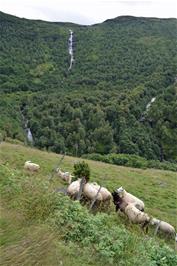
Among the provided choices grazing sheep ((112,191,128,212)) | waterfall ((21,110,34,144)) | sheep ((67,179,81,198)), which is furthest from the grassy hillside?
waterfall ((21,110,34,144))

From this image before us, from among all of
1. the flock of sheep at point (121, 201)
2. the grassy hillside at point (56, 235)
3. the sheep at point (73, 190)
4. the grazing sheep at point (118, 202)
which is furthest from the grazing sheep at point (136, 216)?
the grassy hillside at point (56, 235)

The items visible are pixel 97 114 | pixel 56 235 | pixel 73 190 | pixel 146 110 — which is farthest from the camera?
pixel 146 110

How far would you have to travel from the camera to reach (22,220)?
834 centimetres

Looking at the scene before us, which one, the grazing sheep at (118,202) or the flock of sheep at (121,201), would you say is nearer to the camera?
the flock of sheep at (121,201)

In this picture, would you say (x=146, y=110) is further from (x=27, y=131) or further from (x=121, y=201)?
(x=121, y=201)

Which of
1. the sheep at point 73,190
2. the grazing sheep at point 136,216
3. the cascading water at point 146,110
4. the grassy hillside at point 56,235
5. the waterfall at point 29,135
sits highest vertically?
the grassy hillside at point 56,235

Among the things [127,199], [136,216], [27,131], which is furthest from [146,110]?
[136,216]

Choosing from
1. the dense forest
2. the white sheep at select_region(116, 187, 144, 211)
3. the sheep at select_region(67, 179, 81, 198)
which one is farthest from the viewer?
the dense forest

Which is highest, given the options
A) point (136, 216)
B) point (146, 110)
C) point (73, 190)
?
point (73, 190)

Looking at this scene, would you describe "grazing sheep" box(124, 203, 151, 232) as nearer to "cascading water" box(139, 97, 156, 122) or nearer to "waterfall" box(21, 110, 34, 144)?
"waterfall" box(21, 110, 34, 144)

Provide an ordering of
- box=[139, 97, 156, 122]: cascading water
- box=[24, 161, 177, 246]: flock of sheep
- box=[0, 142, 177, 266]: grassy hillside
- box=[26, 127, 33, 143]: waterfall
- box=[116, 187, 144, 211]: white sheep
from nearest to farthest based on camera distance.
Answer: box=[0, 142, 177, 266]: grassy hillside
box=[24, 161, 177, 246]: flock of sheep
box=[116, 187, 144, 211]: white sheep
box=[26, 127, 33, 143]: waterfall
box=[139, 97, 156, 122]: cascading water

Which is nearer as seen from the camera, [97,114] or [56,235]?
[56,235]

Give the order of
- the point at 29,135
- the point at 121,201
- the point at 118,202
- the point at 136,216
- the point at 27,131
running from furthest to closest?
the point at 27,131 < the point at 29,135 < the point at 121,201 < the point at 118,202 < the point at 136,216

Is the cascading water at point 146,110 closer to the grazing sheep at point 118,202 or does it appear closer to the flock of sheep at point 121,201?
the flock of sheep at point 121,201
